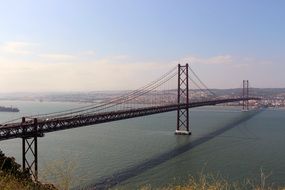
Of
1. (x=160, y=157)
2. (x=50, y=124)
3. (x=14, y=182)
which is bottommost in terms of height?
(x=160, y=157)

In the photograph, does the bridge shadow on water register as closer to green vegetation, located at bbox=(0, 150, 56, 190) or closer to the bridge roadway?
Result: the bridge roadway

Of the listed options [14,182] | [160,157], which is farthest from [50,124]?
[14,182]

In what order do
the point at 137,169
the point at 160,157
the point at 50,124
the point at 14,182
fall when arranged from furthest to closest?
the point at 160,157 → the point at 50,124 → the point at 137,169 → the point at 14,182

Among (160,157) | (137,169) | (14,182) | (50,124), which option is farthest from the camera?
(160,157)

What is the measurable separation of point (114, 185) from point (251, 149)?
16278 mm

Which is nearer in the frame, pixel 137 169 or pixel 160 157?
pixel 137 169

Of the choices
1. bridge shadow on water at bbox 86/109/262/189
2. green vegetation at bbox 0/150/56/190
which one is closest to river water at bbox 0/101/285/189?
bridge shadow on water at bbox 86/109/262/189

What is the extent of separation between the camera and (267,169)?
22.8 metres

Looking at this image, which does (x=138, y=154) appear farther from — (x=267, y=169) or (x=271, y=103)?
(x=271, y=103)

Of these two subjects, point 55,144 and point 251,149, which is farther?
point 55,144

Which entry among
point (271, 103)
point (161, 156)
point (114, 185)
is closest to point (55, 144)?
point (161, 156)

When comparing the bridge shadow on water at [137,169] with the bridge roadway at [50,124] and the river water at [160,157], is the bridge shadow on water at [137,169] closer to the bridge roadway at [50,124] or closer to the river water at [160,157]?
the river water at [160,157]

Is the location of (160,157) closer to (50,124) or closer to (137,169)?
(137,169)

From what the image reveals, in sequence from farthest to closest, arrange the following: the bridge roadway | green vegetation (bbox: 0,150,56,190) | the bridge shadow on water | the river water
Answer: the river water → the bridge roadway → the bridge shadow on water → green vegetation (bbox: 0,150,56,190)
